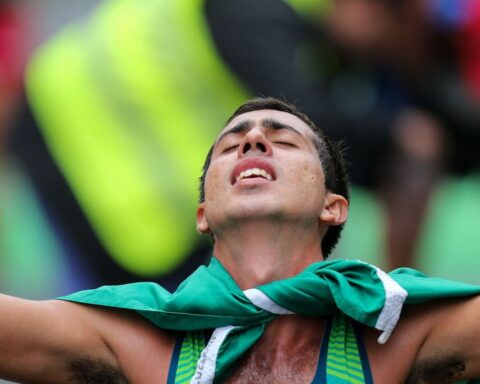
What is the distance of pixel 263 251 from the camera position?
329 cm

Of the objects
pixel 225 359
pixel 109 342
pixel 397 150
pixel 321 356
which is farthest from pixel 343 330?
pixel 397 150

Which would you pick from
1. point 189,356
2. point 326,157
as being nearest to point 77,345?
point 189,356

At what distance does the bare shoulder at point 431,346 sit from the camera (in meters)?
3.00

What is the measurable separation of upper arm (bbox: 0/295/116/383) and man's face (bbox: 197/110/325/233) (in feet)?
1.77

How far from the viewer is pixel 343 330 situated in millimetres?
3104

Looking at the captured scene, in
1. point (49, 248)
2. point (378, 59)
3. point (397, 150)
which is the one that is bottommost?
point (49, 248)

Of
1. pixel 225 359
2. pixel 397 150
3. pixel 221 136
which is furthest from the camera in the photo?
pixel 397 150

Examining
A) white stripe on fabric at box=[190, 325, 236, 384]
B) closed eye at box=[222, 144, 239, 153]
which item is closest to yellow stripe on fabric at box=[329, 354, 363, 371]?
white stripe on fabric at box=[190, 325, 236, 384]

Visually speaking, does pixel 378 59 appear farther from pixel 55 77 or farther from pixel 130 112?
pixel 55 77

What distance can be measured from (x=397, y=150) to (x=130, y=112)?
146 centimetres

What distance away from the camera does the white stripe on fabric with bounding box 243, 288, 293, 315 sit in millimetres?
3082

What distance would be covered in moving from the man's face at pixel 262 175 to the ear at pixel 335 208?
5 cm

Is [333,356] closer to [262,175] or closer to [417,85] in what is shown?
[262,175]

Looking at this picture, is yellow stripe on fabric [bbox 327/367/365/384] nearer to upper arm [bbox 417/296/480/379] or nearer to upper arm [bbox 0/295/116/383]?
upper arm [bbox 417/296/480/379]
